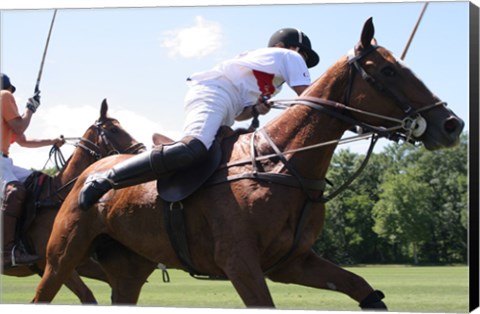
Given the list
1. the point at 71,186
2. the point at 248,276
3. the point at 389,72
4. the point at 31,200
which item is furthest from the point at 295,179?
the point at 31,200

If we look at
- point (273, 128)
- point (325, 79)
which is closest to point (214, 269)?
point (273, 128)

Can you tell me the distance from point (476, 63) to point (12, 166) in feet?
20.1

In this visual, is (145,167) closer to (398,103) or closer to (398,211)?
(398,103)

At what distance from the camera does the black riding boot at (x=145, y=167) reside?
709 cm

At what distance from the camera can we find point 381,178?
6438 centimetres

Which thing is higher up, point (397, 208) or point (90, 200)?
point (90, 200)

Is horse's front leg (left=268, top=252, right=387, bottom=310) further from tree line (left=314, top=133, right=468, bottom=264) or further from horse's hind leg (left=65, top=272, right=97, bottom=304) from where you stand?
tree line (left=314, top=133, right=468, bottom=264)

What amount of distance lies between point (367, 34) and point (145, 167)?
2.10 m

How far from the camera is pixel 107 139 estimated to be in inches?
471

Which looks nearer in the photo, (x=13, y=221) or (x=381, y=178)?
(x=13, y=221)

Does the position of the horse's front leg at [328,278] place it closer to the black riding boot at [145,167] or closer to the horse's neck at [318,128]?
the horse's neck at [318,128]

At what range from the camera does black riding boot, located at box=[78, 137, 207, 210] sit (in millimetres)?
7093

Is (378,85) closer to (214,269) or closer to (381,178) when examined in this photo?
(214,269)

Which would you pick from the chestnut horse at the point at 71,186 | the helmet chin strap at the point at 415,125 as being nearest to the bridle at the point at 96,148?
the chestnut horse at the point at 71,186
